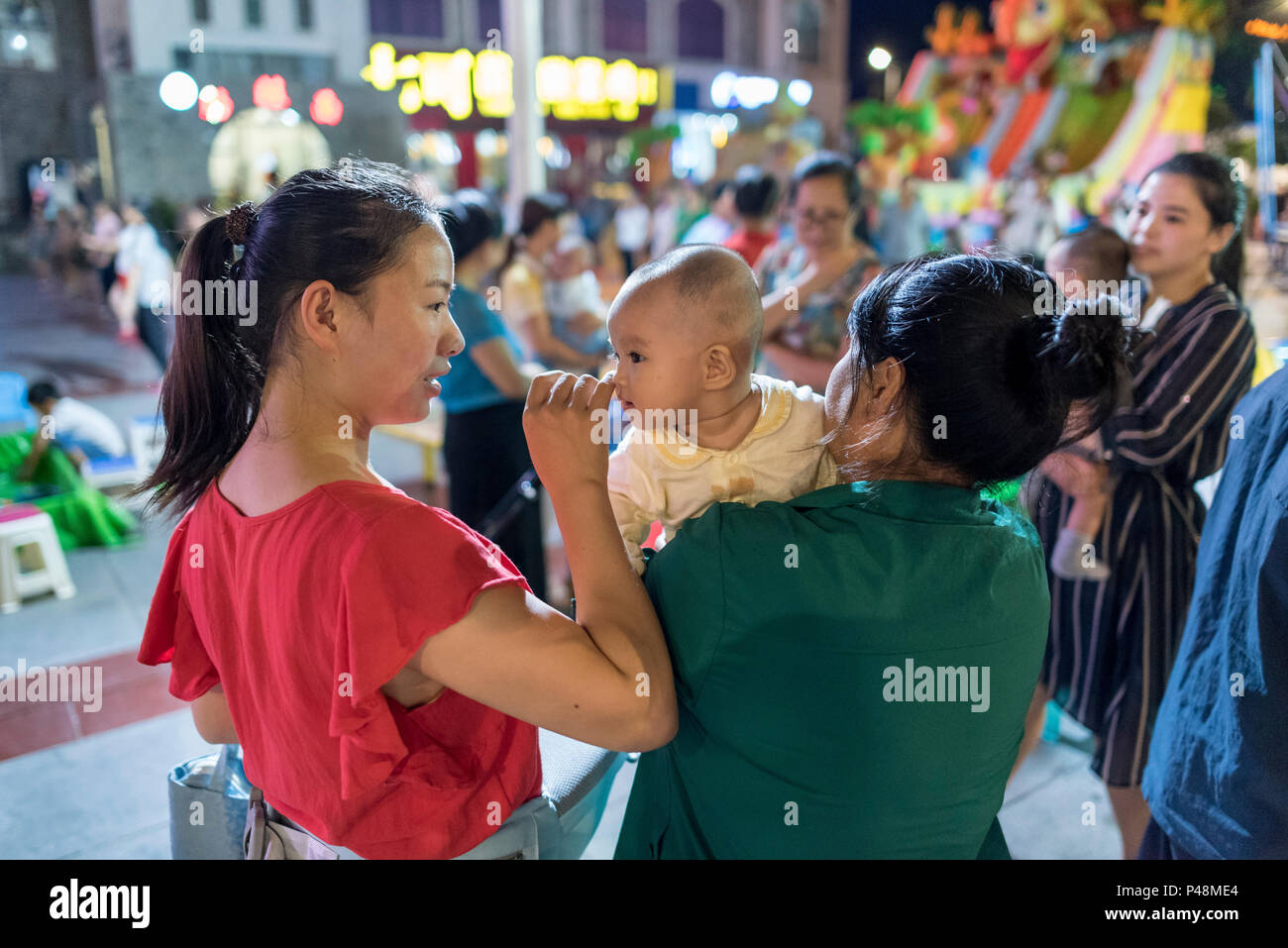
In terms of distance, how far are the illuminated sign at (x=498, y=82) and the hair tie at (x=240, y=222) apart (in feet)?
23.9

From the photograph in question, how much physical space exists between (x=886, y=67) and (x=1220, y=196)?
50.0 ft

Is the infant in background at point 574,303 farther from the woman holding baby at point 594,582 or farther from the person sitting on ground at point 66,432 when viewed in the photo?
the woman holding baby at point 594,582

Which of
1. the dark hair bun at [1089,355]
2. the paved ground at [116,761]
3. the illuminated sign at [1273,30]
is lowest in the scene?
the paved ground at [116,761]

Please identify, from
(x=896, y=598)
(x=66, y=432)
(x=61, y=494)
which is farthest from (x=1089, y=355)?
(x=66, y=432)

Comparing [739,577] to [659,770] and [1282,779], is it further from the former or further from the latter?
[1282,779]

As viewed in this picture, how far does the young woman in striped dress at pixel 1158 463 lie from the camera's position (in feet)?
6.09

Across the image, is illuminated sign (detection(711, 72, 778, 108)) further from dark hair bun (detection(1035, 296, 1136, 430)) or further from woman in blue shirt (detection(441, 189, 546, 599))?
dark hair bun (detection(1035, 296, 1136, 430))

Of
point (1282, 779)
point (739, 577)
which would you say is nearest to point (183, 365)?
point (739, 577)

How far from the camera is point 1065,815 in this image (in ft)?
7.84

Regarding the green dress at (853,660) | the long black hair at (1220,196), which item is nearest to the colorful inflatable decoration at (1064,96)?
the long black hair at (1220,196)

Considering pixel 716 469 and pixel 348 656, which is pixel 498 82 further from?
pixel 348 656

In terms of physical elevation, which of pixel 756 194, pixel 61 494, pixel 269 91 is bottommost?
pixel 61 494

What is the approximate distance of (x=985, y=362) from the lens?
93cm

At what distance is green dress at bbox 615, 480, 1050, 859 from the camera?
2.89ft
